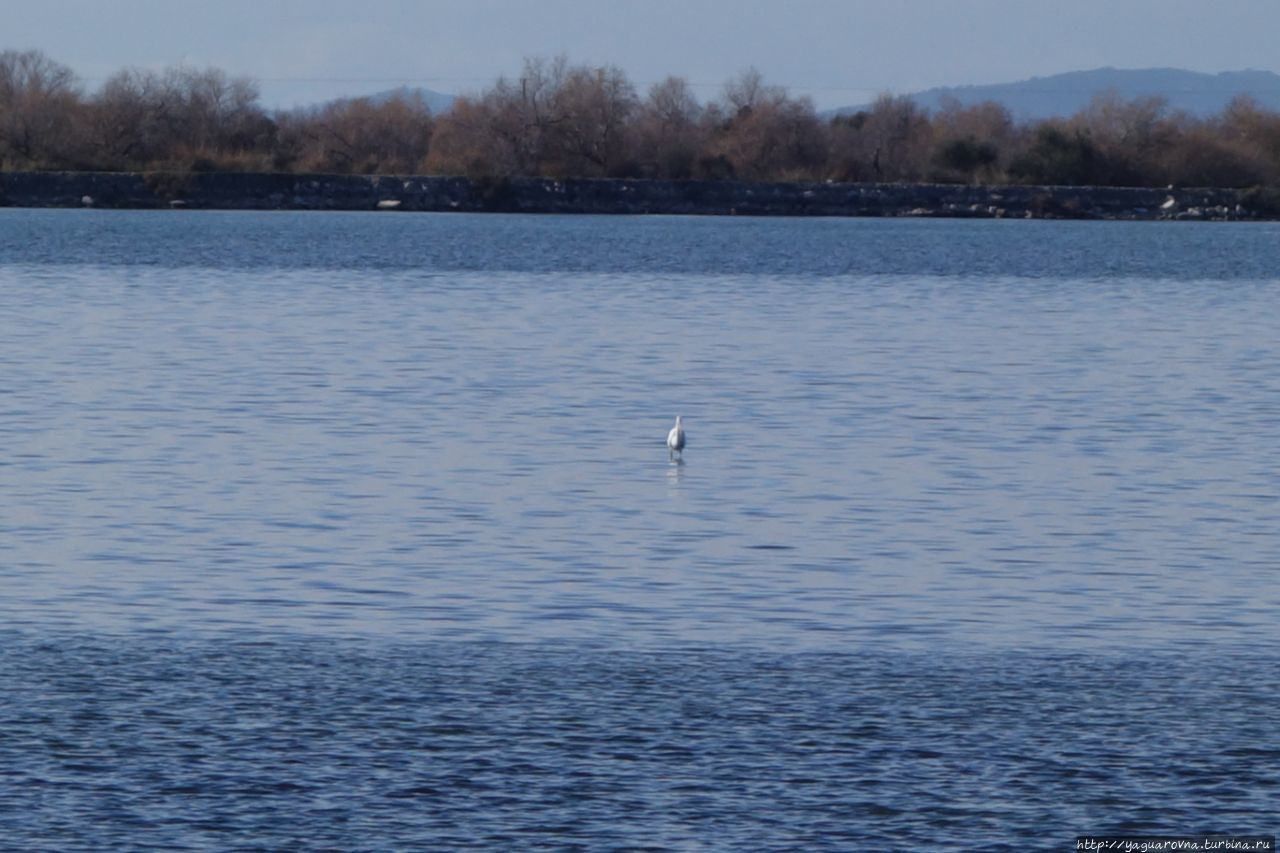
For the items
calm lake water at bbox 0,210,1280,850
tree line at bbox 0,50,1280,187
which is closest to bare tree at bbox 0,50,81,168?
tree line at bbox 0,50,1280,187

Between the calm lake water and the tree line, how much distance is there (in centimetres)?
7022

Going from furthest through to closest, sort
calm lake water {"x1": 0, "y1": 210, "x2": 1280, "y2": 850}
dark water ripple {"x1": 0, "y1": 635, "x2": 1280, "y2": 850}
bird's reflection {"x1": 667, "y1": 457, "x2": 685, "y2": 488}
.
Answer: bird's reflection {"x1": 667, "y1": 457, "x2": 685, "y2": 488}
calm lake water {"x1": 0, "y1": 210, "x2": 1280, "y2": 850}
dark water ripple {"x1": 0, "y1": 635, "x2": 1280, "y2": 850}

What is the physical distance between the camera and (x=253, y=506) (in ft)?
55.8

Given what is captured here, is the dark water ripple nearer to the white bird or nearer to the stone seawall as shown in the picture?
the white bird

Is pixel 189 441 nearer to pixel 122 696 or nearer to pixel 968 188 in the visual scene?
pixel 122 696

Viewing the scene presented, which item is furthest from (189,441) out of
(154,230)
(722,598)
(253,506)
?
(154,230)

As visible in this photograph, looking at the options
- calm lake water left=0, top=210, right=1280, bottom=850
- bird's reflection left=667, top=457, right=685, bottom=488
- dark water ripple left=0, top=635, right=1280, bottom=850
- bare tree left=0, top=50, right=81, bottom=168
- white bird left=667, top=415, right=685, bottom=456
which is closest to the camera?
dark water ripple left=0, top=635, right=1280, bottom=850

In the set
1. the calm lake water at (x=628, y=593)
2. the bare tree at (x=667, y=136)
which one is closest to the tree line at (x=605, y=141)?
the bare tree at (x=667, y=136)

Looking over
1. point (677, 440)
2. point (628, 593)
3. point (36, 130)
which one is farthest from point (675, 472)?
point (36, 130)

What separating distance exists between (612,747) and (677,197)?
9302 cm

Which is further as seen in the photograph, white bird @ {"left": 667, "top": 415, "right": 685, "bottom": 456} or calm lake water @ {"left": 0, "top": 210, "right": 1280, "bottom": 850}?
white bird @ {"left": 667, "top": 415, "right": 685, "bottom": 456}

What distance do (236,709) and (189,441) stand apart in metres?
10.4

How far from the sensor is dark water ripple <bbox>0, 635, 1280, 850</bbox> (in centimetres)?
927

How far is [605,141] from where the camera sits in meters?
104
